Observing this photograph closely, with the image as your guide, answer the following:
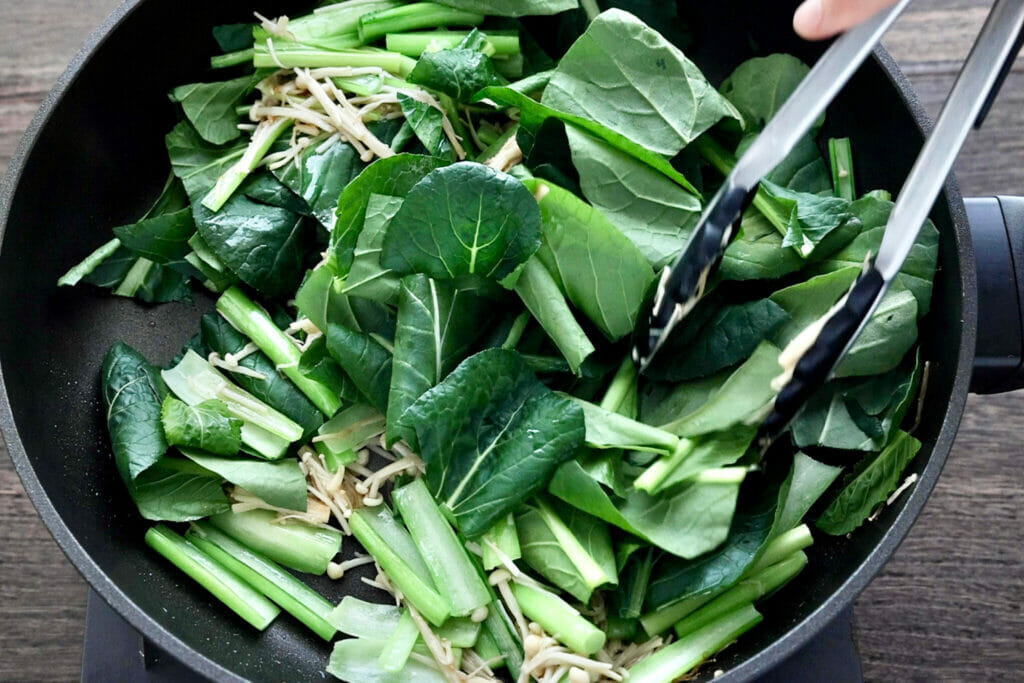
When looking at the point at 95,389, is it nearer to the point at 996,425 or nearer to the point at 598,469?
the point at 598,469

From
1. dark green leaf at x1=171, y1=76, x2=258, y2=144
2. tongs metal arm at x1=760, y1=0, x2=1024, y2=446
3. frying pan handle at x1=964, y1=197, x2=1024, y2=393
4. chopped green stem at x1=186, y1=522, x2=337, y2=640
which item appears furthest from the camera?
dark green leaf at x1=171, y1=76, x2=258, y2=144

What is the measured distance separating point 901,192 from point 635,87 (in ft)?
1.64

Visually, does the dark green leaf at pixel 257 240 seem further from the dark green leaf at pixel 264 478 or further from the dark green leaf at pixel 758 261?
the dark green leaf at pixel 758 261

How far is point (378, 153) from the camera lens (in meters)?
1.61

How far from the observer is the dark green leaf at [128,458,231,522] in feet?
5.09

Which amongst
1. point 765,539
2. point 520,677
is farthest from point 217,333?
point 765,539

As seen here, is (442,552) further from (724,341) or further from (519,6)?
(519,6)

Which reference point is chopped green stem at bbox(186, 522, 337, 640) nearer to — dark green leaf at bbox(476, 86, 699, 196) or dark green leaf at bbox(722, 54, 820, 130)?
dark green leaf at bbox(476, 86, 699, 196)

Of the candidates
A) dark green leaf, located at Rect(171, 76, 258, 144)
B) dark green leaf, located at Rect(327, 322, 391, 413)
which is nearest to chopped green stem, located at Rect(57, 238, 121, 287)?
dark green leaf, located at Rect(171, 76, 258, 144)

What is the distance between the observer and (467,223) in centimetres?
139

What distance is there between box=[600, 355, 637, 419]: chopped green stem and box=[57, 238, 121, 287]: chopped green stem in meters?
0.93

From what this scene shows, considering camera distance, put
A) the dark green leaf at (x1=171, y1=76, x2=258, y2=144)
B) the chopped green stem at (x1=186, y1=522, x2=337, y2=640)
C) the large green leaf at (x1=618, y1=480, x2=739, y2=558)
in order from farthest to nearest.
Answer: the dark green leaf at (x1=171, y1=76, x2=258, y2=144) → the chopped green stem at (x1=186, y1=522, x2=337, y2=640) → the large green leaf at (x1=618, y1=480, x2=739, y2=558)

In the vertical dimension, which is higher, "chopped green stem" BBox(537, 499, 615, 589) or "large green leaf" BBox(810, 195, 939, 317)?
"large green leaf" BBox(810, 195, 939, 317)

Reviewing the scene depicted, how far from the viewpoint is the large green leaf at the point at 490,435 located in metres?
1.39
